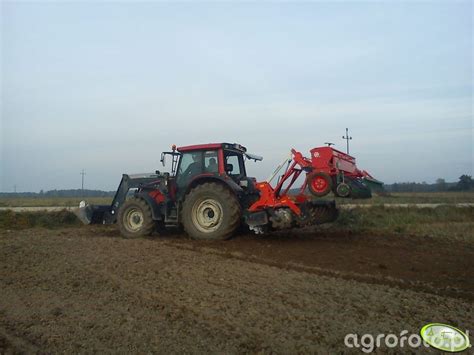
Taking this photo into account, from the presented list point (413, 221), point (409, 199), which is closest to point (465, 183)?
point (409, 199)

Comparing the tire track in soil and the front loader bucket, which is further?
the front loader bucket

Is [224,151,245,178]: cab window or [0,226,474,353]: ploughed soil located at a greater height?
[224,151,245,178]: cab window

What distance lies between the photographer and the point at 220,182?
8.90 m

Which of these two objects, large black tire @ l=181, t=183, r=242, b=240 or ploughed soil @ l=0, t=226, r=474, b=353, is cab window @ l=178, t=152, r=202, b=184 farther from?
ploughed soil @ l=0, t=226, r=474, b=353

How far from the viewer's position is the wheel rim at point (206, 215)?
8.78m

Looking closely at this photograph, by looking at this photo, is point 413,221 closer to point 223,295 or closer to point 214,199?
point 214,199

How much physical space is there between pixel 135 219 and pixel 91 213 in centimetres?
160

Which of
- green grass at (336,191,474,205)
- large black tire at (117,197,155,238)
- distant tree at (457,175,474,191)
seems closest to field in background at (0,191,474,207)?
green grass at (336,191,474,205)

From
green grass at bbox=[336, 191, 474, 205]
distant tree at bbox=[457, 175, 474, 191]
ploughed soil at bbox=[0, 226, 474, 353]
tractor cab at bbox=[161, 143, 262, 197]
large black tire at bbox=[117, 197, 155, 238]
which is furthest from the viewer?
distant tree at bbox=[457, 175, 474, 191]

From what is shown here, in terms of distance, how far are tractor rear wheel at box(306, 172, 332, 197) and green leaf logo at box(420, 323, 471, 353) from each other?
197 inches

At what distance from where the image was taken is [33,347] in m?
3.45

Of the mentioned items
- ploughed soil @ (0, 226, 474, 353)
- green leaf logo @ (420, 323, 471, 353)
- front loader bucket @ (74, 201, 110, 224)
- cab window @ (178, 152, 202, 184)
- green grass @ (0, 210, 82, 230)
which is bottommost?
green leaf logo @ (420, 323, 471, 353)

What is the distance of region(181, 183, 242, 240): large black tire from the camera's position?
852 centimetres

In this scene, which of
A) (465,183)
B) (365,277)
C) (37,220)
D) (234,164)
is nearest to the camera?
(365,277)
